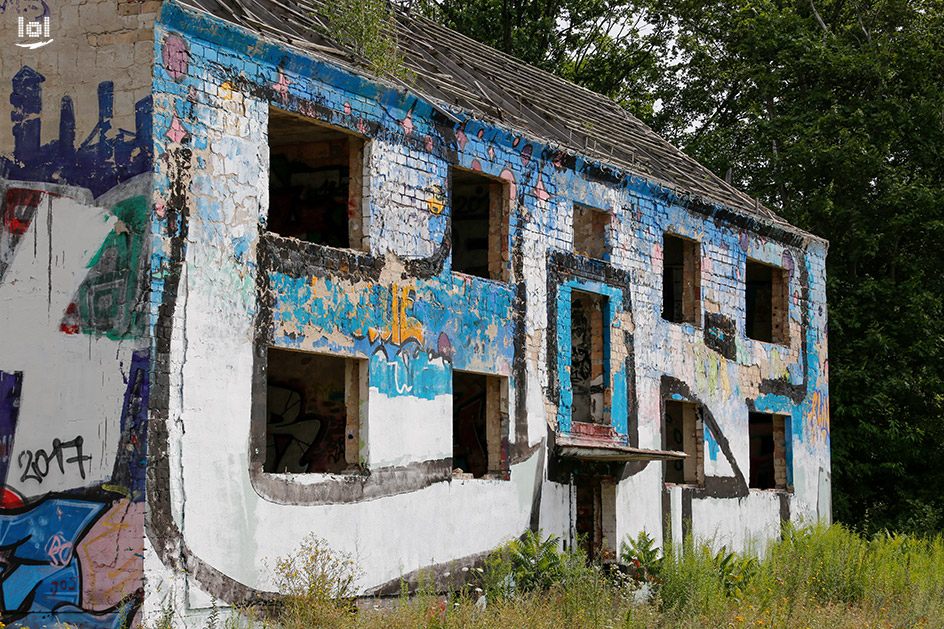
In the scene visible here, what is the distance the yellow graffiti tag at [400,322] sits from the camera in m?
12.4

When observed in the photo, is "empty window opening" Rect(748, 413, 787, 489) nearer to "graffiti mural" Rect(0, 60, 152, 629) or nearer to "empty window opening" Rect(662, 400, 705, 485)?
"empty window opening" Rect(662, 400, 705, 485)

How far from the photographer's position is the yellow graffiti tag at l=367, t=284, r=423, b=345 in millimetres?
12445

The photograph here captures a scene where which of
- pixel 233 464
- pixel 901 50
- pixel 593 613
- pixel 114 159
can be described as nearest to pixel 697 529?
pixel 593 613

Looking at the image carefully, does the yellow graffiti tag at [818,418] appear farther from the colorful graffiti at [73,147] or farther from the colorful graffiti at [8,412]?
the colorful graffiti at [8,412]

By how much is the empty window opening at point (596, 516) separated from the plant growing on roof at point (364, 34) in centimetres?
555

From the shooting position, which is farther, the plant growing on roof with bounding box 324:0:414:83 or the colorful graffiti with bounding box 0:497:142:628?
the plant growing on roof with bounding box 324:0:414:83

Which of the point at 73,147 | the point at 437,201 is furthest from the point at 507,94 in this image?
the point at 73,147

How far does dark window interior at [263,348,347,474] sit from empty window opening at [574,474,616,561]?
10.7 ft

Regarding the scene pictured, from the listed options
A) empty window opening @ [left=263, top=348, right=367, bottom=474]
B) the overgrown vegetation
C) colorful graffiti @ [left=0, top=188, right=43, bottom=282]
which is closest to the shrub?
the overgrown vegetation

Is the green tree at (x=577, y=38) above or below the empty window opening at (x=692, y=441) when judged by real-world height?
above

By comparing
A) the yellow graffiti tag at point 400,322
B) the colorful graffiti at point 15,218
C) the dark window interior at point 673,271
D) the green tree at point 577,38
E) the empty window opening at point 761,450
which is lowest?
the empty window opening at point 761,450

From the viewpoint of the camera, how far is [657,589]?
1433 centimetres

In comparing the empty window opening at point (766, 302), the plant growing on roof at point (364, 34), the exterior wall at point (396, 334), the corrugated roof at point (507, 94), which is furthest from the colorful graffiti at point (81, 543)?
the empty window opening at point (766, 302)

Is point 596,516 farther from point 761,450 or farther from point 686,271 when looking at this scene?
point 761,450
